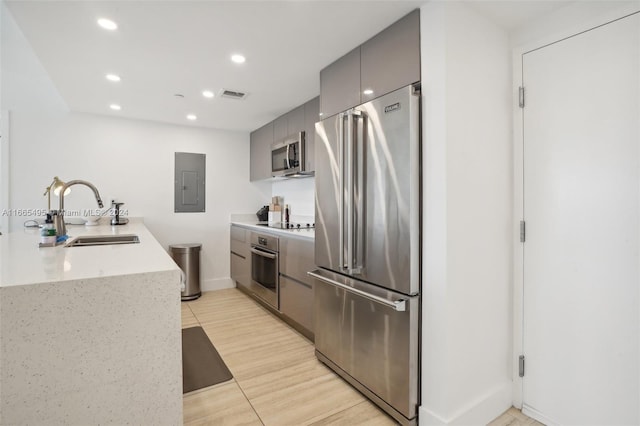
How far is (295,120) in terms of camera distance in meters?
3.49

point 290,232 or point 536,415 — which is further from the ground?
point 290,232

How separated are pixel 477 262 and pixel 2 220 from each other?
4644 millimetres

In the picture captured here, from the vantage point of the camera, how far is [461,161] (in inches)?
65.9

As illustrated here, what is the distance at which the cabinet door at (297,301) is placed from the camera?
8.97 ft

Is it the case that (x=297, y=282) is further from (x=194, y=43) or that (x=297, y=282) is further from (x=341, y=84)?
(x=194, y=43)

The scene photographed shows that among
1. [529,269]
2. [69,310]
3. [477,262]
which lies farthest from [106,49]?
[529,269]

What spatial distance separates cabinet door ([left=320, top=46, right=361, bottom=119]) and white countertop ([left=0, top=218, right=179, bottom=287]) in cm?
150

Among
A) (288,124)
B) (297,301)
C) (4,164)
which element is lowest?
(297,301)

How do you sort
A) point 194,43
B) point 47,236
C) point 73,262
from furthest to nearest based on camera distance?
point 194,43 < point 47,236 < point 73,262

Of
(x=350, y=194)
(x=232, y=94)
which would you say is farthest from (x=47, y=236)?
(x=232, y=94)

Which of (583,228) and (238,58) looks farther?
(238,58)

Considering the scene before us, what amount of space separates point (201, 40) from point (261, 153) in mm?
2310

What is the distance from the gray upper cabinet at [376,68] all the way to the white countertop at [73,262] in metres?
1.51

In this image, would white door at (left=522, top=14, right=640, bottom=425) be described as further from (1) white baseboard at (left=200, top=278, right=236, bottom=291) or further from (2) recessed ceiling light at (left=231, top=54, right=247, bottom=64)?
(1) white baseboard at (left=200, top=278, right=236, bottom=291)
